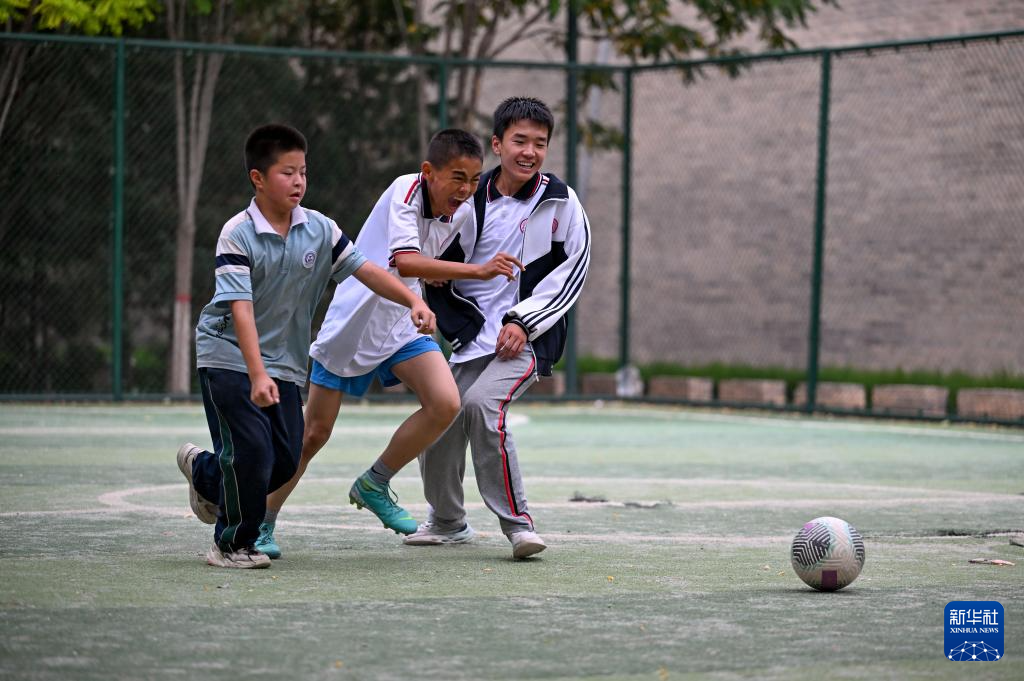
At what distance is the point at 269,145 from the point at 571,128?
10181mm

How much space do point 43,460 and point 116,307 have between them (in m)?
4.85

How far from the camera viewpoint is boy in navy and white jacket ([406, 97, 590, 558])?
5918 millimetres

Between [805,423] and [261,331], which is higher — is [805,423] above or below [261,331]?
below

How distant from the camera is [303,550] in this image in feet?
19.5

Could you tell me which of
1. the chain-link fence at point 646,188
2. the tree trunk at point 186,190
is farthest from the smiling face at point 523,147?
the tree trunk at point 186,190

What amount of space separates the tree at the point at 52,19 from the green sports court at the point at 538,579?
13.6 feet

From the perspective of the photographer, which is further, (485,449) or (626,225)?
(626,225)

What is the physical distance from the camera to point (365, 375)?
6.08 m

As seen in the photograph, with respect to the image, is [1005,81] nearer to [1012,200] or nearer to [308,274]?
[1012,200]

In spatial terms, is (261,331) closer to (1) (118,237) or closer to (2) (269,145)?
(2) (269,145)

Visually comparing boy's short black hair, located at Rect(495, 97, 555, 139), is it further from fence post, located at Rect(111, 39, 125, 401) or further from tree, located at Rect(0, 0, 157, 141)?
fence post, located at Rect(111, 39, 125, 401)

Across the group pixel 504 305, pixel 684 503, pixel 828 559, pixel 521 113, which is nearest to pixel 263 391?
pixel 504 305

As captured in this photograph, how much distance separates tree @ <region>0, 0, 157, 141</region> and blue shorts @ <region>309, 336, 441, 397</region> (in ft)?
22.4

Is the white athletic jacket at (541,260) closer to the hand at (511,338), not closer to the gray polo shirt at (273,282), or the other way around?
the hand at (511,338)
